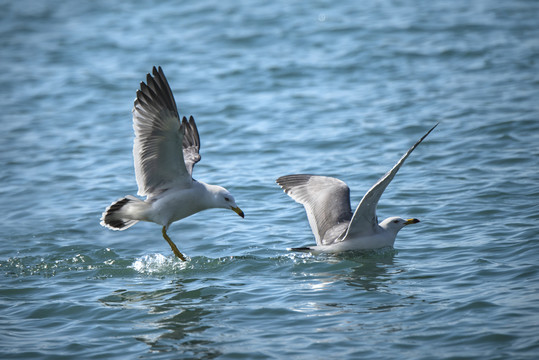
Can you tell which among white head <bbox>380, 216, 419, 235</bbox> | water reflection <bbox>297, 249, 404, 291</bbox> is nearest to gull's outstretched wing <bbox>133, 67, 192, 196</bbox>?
water reflection <bbox>297, 249, 404, 291</bbox>

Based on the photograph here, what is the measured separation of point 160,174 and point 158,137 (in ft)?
1.63

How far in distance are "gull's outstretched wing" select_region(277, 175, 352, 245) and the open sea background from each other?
1.40 feet

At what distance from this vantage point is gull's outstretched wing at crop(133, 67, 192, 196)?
742 cm

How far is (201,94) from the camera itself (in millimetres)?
15773

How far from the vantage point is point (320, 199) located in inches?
330

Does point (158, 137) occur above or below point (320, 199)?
above

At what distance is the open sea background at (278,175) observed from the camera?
242 inches

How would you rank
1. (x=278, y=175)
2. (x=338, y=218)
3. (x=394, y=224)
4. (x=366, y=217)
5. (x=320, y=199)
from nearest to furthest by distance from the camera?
1. (x=366, y=217)
2. (x=394, y=224)
3. (x=338, y=218)
4. (x=320, y=199)
5. (x=278, y=175)

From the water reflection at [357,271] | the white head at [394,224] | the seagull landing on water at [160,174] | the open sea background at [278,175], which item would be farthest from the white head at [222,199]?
the white head at [394,224]

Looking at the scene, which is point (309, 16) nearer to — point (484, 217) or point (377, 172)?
point (377, 172)

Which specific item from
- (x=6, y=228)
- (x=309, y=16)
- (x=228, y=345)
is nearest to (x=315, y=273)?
(x=228, y=345)

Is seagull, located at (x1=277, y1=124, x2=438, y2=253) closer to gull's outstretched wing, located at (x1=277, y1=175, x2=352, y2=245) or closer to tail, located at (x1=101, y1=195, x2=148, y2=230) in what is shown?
gull's outstretched wing, located at (x1=277, y1=175, x2=352, y2=245)

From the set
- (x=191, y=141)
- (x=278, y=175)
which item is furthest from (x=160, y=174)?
(x=278, y=175)

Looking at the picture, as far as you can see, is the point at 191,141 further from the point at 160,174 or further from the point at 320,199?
the point at 320,199
